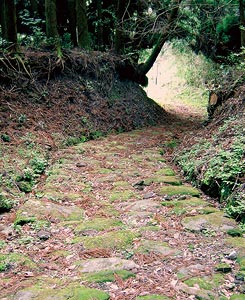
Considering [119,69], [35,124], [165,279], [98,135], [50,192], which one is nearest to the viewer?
[165,279]

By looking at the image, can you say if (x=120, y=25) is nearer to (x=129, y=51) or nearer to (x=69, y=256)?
(x=129, y=51)

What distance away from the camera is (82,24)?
11789 millimetres

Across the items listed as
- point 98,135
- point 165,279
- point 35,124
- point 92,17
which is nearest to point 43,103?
point 35,124

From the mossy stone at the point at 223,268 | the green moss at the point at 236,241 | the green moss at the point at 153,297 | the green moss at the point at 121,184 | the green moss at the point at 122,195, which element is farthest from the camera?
the green moss at the point at 121,184

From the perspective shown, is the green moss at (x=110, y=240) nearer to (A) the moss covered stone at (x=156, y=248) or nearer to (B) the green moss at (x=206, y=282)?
(A) the moss covered stone at (x=156, y=248)

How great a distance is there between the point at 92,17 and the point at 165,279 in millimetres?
14598

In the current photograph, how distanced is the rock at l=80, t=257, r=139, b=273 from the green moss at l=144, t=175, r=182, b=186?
248cm

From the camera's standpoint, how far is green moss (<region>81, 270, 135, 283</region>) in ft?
9.61

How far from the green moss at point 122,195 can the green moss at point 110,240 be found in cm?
120

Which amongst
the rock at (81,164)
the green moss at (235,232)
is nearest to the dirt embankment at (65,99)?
the rock at (81,164)

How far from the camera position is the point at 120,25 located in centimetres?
1298

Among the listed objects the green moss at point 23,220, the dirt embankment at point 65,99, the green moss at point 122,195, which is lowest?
the green moss at point 122,195

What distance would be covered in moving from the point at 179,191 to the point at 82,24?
28.0 feet

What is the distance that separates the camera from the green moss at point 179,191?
16.7ft
